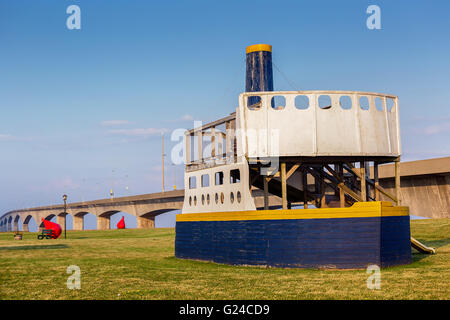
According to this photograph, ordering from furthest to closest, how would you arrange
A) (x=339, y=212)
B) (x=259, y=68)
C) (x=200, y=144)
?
(x=259, y=68) < (x=200, y=144) < (x=339, y=212)

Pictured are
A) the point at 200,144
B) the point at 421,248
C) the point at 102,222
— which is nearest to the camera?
the point at 421,248

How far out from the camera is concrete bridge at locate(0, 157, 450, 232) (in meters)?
44.0

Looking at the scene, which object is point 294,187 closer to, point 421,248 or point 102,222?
point 421,248

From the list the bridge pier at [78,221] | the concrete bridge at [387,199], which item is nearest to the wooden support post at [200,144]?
the concrete bridge at [387,199]

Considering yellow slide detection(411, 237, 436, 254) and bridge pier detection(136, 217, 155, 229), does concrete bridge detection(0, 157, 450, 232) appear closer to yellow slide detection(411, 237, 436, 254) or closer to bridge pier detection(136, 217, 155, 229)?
bridge pier detection(136, 217, 155, 229)

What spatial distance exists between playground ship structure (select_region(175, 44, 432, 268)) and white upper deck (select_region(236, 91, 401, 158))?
41 millimetres

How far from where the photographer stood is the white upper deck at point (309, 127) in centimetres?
2102

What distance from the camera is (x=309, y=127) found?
2103cm

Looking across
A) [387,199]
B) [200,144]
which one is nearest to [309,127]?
[200,144]

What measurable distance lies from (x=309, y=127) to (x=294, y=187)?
5611mm
